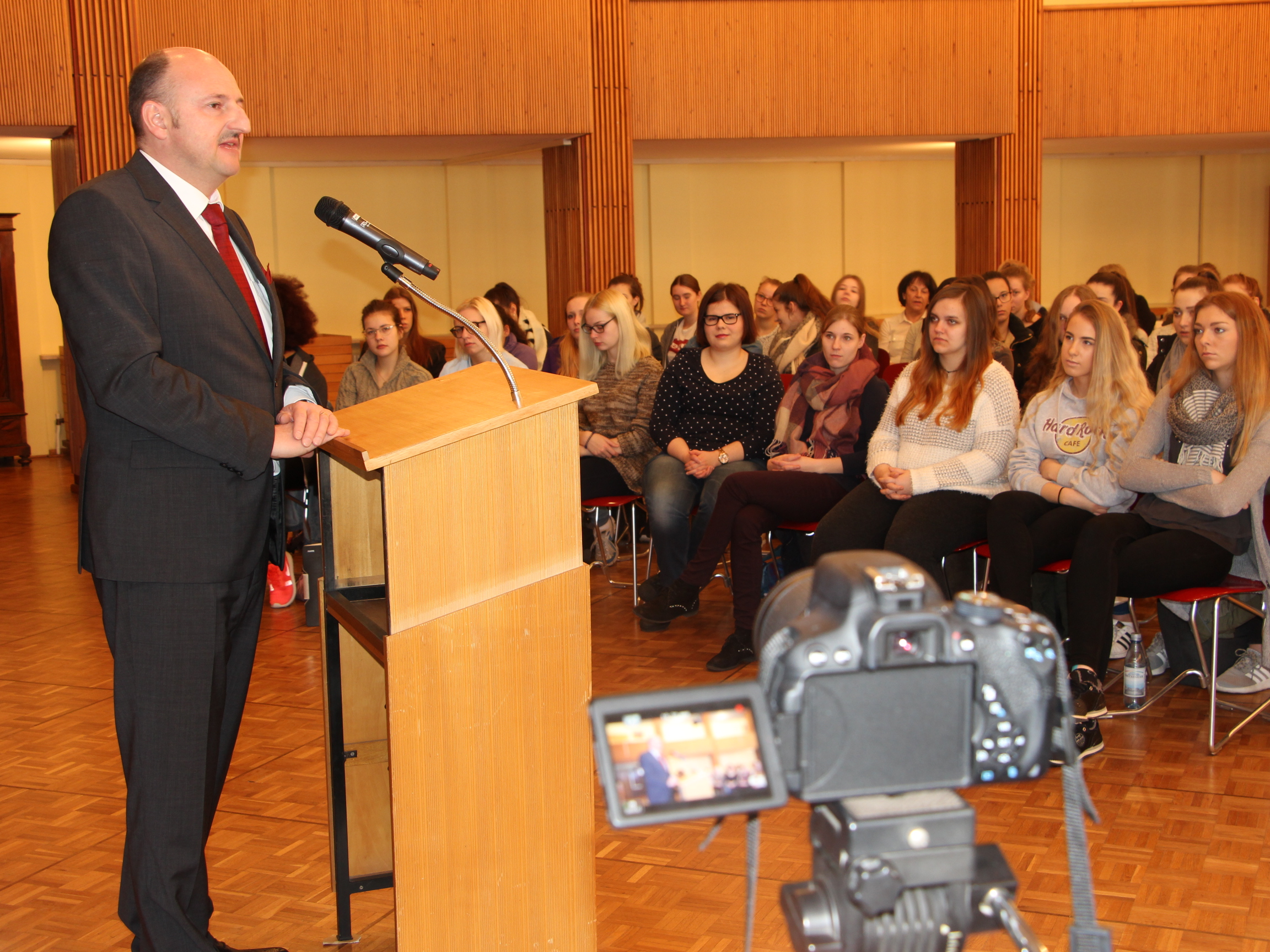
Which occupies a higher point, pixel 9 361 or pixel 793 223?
pixel 793 223

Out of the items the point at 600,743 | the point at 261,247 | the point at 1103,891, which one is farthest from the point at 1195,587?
the point at 261,247

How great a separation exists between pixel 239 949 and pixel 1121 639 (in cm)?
308

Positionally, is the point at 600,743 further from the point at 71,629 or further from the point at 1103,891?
the point at 71,629

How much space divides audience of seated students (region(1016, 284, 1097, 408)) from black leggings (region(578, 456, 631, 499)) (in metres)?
1.73

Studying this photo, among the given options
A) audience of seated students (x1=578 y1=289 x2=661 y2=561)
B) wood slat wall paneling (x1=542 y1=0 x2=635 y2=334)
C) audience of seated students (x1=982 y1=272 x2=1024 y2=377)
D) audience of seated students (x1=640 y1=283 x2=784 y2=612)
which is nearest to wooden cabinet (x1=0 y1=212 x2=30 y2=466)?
wood slat wall paneling (x1=542 y1=0 x2=635 y2=334)

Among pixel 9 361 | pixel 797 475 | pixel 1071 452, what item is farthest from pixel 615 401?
pixel 9 361

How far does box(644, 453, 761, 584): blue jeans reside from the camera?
5.00 meters

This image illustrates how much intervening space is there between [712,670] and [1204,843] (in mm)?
1817

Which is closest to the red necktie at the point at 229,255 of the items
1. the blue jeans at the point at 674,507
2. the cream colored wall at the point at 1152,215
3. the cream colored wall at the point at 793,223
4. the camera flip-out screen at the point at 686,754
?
the camera flip-out screen at the point at 686,754

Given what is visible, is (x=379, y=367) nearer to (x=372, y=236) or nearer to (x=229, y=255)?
(x=229, y=255)

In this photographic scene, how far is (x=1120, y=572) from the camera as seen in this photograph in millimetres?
3631

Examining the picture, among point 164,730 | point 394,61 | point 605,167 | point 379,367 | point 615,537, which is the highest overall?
point 394,61

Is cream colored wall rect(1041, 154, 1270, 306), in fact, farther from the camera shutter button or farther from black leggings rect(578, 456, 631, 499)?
the camera shutter button

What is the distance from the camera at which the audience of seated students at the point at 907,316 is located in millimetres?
7883
